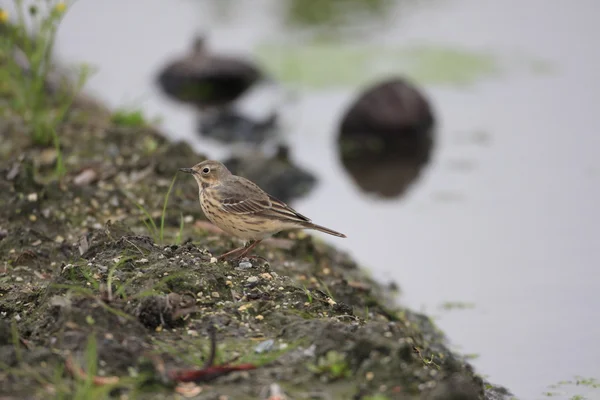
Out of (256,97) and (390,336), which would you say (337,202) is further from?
(390,336)

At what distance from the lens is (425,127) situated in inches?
553

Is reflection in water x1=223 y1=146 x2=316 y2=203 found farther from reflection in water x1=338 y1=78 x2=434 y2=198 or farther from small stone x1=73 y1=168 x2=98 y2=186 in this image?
small stone x1=73 y1=168 x2=98 y2=186

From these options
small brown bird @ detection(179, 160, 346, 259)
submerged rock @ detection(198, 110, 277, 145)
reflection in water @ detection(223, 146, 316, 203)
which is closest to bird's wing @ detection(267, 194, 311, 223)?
small brown bird @ detection(179, 160, 346, 259)

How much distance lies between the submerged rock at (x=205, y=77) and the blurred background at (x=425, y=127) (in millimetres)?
32

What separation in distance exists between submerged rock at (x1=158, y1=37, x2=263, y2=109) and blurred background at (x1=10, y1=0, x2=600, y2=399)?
0.03 meters

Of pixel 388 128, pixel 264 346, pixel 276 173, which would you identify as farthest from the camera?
pixel 388 128

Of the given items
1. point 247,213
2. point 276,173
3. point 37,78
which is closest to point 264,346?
point 247,213

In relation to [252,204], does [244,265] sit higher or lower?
lower

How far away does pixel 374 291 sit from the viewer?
8.84m

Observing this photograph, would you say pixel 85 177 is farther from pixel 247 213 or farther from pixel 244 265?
pixel 244 265

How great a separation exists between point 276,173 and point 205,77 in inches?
184

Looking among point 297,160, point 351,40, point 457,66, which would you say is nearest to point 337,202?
point 297,160

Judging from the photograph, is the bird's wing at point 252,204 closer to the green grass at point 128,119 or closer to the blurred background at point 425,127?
the blurred background at point 425,127

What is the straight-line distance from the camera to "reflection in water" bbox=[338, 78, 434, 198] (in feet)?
44.5
